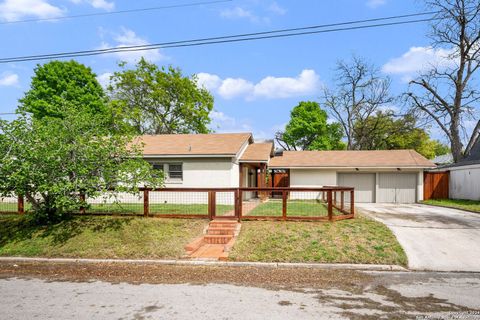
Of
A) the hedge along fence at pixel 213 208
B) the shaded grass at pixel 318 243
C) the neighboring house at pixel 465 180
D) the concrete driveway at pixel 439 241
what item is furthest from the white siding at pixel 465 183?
the shaded grass at pixel 318 243

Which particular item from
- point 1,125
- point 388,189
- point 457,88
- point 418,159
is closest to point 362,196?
point 388,189

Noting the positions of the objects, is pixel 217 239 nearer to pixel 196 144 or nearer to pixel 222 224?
pixel 222 224

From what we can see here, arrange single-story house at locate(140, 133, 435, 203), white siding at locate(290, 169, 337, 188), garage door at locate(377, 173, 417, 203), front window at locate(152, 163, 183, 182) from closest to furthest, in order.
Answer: single-story house at locate(140, 133, 435, 203), front window at locate(152, 163, 183, 182), garage door at locate(377, 173, 417, 203), white siding at locate(290, 169, 337, 188)

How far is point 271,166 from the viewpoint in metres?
22.0

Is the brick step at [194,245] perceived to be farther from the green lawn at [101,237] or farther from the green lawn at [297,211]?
the green lawn at [297,211]

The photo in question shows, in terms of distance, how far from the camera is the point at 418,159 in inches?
856

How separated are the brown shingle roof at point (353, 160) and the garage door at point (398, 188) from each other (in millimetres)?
853

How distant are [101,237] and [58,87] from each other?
30324mm

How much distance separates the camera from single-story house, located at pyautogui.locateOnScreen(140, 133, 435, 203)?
54.3 feet

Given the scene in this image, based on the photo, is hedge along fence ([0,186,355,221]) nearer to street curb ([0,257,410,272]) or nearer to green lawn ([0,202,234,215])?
green lawn ([0,202,234,215])

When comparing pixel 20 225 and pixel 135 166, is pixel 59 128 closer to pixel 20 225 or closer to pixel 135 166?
pixel 135 166

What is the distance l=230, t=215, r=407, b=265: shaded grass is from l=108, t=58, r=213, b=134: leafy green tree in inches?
1077

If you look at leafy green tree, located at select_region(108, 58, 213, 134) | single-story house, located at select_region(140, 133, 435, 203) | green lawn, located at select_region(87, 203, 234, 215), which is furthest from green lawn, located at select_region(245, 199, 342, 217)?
leafy green tree, located at select_region(108, 58, 213, 134)

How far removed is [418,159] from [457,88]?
11.3 metres
